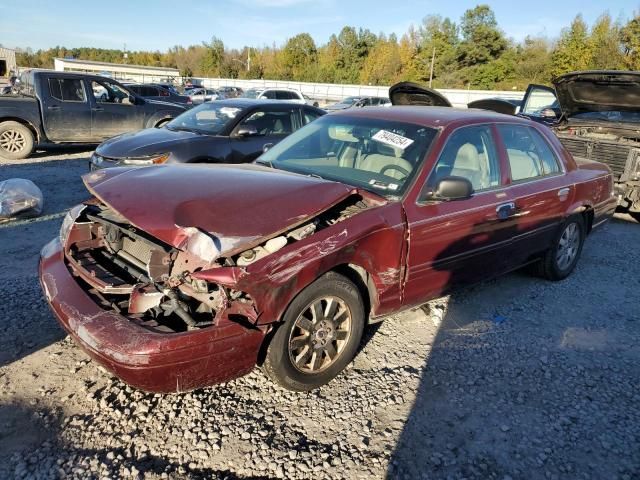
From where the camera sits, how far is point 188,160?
6.50m

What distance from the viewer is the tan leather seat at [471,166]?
12.2ft

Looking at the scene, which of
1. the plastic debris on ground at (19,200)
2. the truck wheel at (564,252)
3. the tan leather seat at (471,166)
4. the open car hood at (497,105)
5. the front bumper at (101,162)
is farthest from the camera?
the open car hood at (497,105)

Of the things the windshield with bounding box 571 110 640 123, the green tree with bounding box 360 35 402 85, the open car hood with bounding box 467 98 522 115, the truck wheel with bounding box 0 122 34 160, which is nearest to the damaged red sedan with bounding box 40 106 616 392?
the windshield with bounding box 571 110 640 123

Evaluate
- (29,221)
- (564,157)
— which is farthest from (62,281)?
(564,157)

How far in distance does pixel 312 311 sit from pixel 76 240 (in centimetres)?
173

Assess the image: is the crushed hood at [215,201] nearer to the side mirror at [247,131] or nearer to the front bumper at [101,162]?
the front bumper at [101,162]

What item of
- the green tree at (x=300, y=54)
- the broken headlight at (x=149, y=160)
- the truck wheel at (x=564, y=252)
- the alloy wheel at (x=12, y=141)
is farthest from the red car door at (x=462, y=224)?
the green tree at (x=300, y=54)

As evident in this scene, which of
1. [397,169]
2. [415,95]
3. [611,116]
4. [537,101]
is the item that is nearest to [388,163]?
[397,169]

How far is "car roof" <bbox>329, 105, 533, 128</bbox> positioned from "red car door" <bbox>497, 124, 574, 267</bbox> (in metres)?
0.18

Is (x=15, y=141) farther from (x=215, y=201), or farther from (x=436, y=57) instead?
(x=436, y=57)

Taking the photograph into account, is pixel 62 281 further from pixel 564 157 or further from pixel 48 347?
pixel 564 157

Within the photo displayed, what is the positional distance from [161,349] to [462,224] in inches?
91.7

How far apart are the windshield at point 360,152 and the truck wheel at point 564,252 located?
2.20 m

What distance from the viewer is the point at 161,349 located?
2.34m
